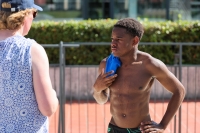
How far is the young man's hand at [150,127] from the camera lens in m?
3.36

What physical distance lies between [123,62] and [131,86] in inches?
8.3

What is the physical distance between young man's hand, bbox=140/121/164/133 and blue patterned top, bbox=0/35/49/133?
3.19 ft

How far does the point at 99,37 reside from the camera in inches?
397

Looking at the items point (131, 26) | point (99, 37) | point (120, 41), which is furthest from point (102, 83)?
point (99, 37)

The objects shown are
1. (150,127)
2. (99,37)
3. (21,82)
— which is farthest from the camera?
(99,37)

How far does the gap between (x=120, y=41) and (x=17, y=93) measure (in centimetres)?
105

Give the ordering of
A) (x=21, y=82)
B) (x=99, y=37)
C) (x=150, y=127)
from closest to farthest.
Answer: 1. (x=21, y=82)
2. (x=150, y=127)
3. (x=99, y=37)

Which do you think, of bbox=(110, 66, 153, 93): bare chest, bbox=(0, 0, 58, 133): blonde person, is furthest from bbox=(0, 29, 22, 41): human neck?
bbox=(110, 66, 153, 93): bare chest

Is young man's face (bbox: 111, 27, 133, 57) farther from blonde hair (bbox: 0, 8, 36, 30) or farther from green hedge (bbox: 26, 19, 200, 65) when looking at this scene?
green hedge (bbox: 26, 19, 200, 65)

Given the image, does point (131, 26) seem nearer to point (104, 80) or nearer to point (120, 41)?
point (120, 41)

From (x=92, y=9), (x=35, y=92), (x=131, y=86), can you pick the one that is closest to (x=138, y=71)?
(x=131, y=86)

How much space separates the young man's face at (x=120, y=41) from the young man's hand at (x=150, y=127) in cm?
60

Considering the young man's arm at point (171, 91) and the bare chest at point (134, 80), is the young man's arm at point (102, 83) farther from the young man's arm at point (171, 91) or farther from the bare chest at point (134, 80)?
the young man's arm at point (171, 91)

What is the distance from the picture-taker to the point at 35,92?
2744 millimetres
